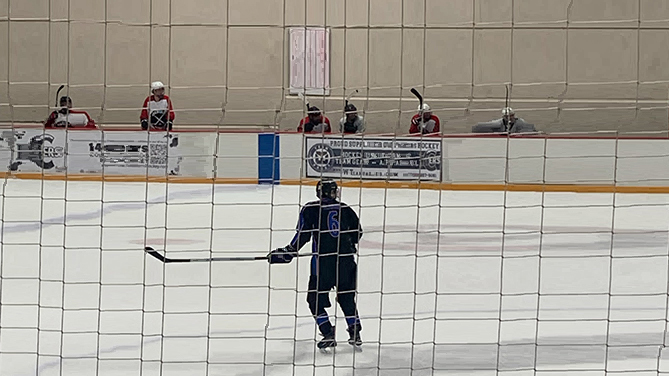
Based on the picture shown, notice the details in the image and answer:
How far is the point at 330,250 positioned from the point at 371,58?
985 cm

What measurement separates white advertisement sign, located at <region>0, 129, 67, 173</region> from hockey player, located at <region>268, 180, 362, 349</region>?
714 cm

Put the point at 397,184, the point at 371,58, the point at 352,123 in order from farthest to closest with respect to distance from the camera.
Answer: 1. the point at 371,58
2. the point at 352,123
3. the point at 397,184

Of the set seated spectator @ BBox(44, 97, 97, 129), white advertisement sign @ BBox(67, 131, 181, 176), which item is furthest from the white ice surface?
seated spectator @ BBox(44, 97, 97, 129)

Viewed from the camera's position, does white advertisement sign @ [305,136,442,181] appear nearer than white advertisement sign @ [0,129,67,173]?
Yes

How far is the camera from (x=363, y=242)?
8977 mm

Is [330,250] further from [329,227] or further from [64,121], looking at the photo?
[64,121]

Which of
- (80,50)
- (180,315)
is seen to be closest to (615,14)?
(80,50)

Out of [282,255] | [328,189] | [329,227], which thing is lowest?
[282,255]

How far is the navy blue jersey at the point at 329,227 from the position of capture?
5586mm

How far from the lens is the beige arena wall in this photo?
14.6 meters

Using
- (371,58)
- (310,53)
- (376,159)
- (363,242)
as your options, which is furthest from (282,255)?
(310,53)

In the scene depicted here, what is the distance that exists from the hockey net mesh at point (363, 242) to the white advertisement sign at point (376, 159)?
45 cm

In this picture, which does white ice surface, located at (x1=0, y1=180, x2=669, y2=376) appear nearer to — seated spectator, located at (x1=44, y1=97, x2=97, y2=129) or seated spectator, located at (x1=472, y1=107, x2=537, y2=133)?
seated spectator, located at (x1=472, y1=107, x2=537, y2=133)

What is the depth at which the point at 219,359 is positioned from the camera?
5.50 meters
